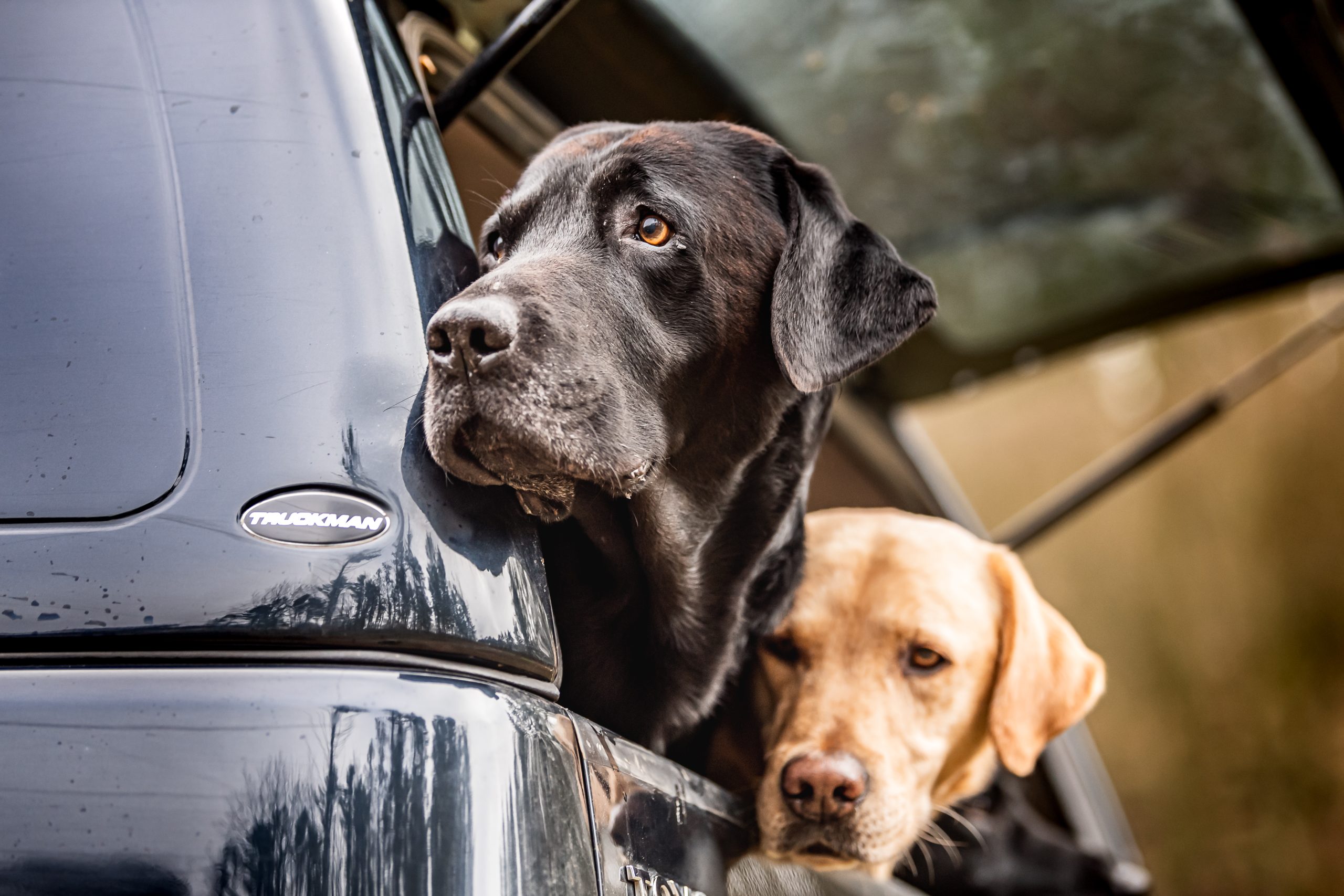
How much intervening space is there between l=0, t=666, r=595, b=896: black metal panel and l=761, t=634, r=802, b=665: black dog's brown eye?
2.97 feet

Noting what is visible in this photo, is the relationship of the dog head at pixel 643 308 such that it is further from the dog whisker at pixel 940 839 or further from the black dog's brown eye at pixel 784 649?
the dog whisker at pixel 940 839

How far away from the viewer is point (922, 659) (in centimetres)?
189

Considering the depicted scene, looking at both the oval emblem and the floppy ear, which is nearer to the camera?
the oval emblem

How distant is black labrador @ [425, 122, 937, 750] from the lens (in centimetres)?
120

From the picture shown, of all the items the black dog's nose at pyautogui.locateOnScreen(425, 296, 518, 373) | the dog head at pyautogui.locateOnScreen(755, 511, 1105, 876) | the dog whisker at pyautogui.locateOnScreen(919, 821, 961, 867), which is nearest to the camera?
the black dog's nose at pyautogui.locateOnScreen(425, 296, 518, 373)

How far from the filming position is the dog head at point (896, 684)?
1625 millimetres

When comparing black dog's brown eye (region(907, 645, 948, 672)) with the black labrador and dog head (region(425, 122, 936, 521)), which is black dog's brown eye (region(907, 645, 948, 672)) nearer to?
the black labrador

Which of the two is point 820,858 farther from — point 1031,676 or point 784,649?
point 1031,676

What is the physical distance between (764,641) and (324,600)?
0.99 meters

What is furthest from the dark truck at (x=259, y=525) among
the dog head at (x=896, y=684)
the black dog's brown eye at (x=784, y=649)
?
the black dog's brown eye at (x=784, y=649)

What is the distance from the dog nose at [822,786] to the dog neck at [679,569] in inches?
6.7

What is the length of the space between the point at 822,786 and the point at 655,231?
0.87m

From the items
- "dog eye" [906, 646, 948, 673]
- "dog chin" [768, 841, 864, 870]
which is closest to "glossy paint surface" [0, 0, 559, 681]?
"dog chin" [768, 841, 864, 870]

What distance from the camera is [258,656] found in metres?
0.96
